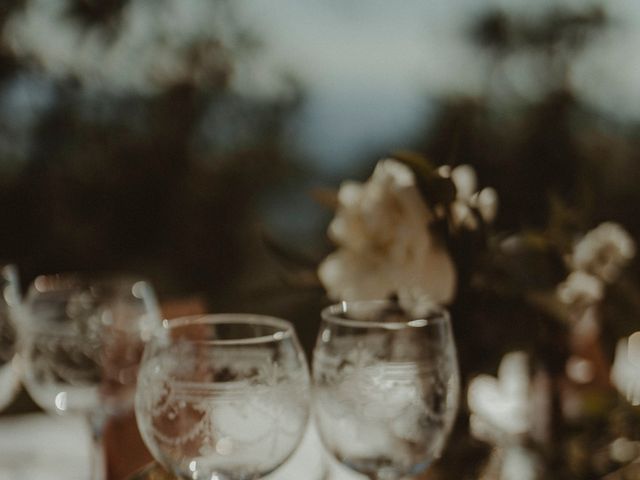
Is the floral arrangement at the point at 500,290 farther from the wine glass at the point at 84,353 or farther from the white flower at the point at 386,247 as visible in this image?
the wine glass at the point at 84,353

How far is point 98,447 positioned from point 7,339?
0.14 m

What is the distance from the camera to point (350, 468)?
2.01 feet

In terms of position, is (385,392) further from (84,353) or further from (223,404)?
(84,353)

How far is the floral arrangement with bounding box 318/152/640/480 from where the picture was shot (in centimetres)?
Answer: 71

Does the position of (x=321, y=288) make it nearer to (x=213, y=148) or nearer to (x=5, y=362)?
(x=5, y=362)

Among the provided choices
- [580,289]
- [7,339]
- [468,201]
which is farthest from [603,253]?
[7,339]

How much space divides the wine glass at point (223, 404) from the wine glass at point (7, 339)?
0.32m

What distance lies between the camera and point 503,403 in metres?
1.09

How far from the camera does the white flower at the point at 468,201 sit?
2.35 feet

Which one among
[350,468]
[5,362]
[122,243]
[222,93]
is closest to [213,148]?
[222,93]

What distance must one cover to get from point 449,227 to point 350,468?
0.21m

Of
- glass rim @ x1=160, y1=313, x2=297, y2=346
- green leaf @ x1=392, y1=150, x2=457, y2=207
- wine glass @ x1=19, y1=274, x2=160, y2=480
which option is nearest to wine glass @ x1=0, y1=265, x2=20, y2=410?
wine glass @ x1=19, y1=274, x2=160, y2=480

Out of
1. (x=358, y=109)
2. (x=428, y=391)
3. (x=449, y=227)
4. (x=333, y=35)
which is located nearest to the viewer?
(x=428, y=391)

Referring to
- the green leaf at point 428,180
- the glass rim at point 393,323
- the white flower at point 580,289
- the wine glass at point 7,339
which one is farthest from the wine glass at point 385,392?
the wine glass at point 7,339
